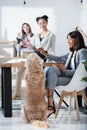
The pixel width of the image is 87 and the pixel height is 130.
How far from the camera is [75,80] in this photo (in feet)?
13.9

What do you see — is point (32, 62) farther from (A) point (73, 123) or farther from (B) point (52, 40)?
(B) point (52, 40)

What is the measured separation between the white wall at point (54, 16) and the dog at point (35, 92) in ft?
12.4

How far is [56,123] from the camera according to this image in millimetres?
4059

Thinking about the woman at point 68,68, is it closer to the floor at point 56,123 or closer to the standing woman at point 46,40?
the floor at point 56,123

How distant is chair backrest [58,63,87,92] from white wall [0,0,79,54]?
3414 mm

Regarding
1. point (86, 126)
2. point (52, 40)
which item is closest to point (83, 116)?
point (86, 126)

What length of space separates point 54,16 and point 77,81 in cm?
367

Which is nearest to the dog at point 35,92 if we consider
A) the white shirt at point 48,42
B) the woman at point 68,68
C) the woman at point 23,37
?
the woman at point 68,68

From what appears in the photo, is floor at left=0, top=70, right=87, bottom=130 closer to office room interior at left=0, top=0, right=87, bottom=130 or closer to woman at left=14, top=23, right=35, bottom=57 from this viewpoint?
woman at left=14, top=23, right=35, bottom=57

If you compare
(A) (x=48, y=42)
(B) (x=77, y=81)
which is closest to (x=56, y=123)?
(B) (x=77, y=81)

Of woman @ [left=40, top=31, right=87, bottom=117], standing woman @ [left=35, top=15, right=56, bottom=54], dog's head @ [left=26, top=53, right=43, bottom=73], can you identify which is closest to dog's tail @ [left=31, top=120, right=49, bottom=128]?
woman @ [left=40, top=31, right=87, bottom=117]

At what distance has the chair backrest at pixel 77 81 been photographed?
13.8 feet

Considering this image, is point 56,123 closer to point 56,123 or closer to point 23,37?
point 56,123

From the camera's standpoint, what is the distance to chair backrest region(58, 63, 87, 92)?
421 centimetres
